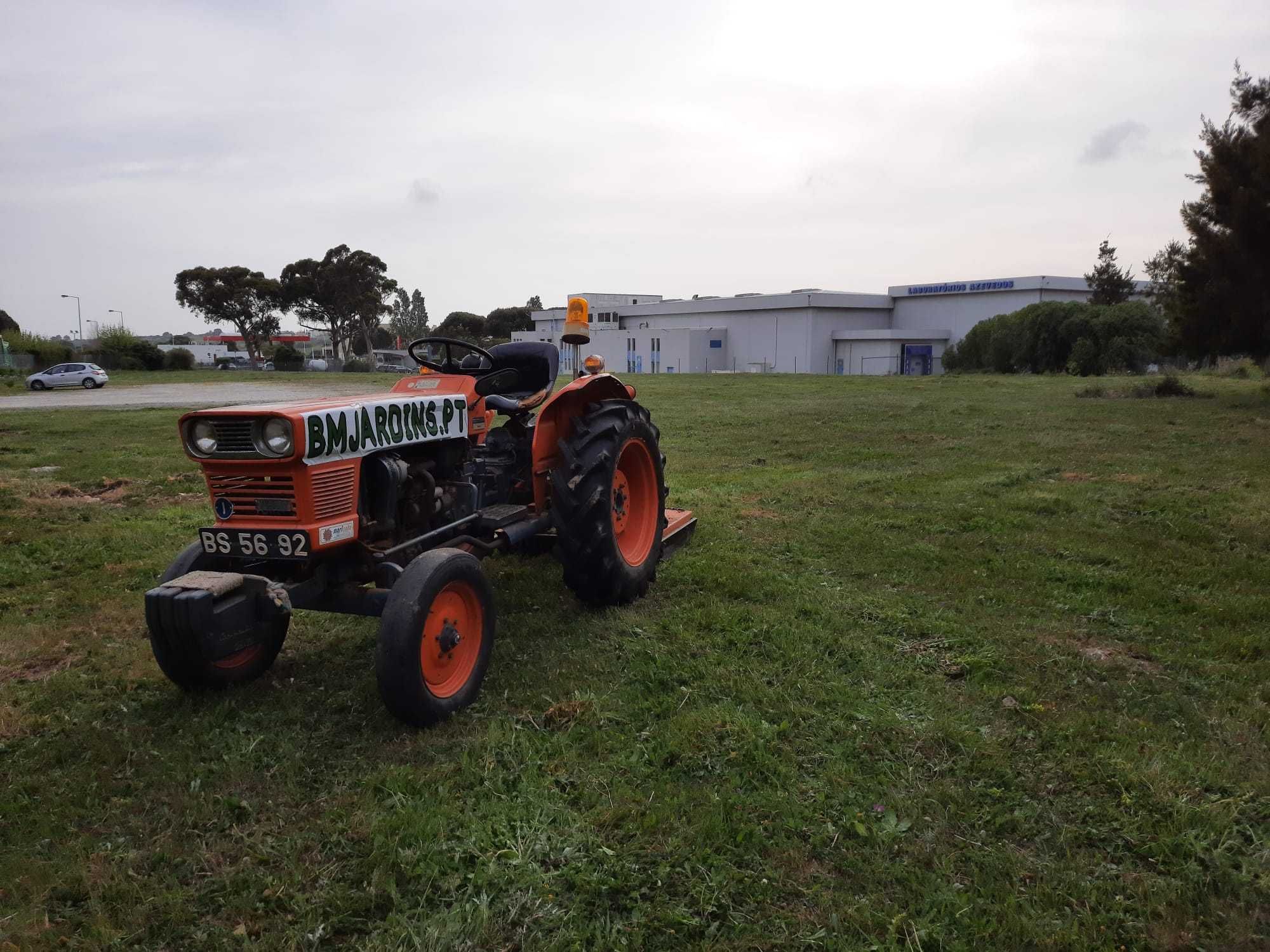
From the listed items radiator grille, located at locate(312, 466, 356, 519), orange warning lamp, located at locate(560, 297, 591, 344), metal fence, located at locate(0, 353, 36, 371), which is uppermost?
metal fence, located at locate(0, 353, 36, 371)

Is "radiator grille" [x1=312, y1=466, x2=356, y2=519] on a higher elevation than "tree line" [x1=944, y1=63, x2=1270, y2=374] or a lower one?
lower

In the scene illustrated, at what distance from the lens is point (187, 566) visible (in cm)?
384

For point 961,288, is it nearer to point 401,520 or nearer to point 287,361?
point 287,361

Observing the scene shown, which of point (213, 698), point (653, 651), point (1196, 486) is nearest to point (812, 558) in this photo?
point (653, 651)

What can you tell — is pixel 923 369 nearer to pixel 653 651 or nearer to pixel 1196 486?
pixel 1196 486

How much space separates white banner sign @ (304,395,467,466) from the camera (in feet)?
11.8

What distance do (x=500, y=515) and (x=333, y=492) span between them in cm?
123

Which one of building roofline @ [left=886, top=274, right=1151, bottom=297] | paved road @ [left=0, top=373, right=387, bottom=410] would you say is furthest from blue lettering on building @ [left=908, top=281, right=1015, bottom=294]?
paved road @ [left=0, top=373, right=387, bottom=410]

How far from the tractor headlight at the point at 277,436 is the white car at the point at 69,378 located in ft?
112

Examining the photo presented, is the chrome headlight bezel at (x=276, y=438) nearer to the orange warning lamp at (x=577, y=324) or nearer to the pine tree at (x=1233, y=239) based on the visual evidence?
the orange warning lamp at (x=577, y=324)

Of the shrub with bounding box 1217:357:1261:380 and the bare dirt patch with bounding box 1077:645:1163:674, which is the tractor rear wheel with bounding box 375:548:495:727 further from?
the shrub with bounding box 1217:357:1261:380

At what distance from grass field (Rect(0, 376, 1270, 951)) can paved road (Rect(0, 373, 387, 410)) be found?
1441cm

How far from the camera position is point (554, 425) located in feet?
16.8

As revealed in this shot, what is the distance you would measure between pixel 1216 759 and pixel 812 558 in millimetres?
3100
